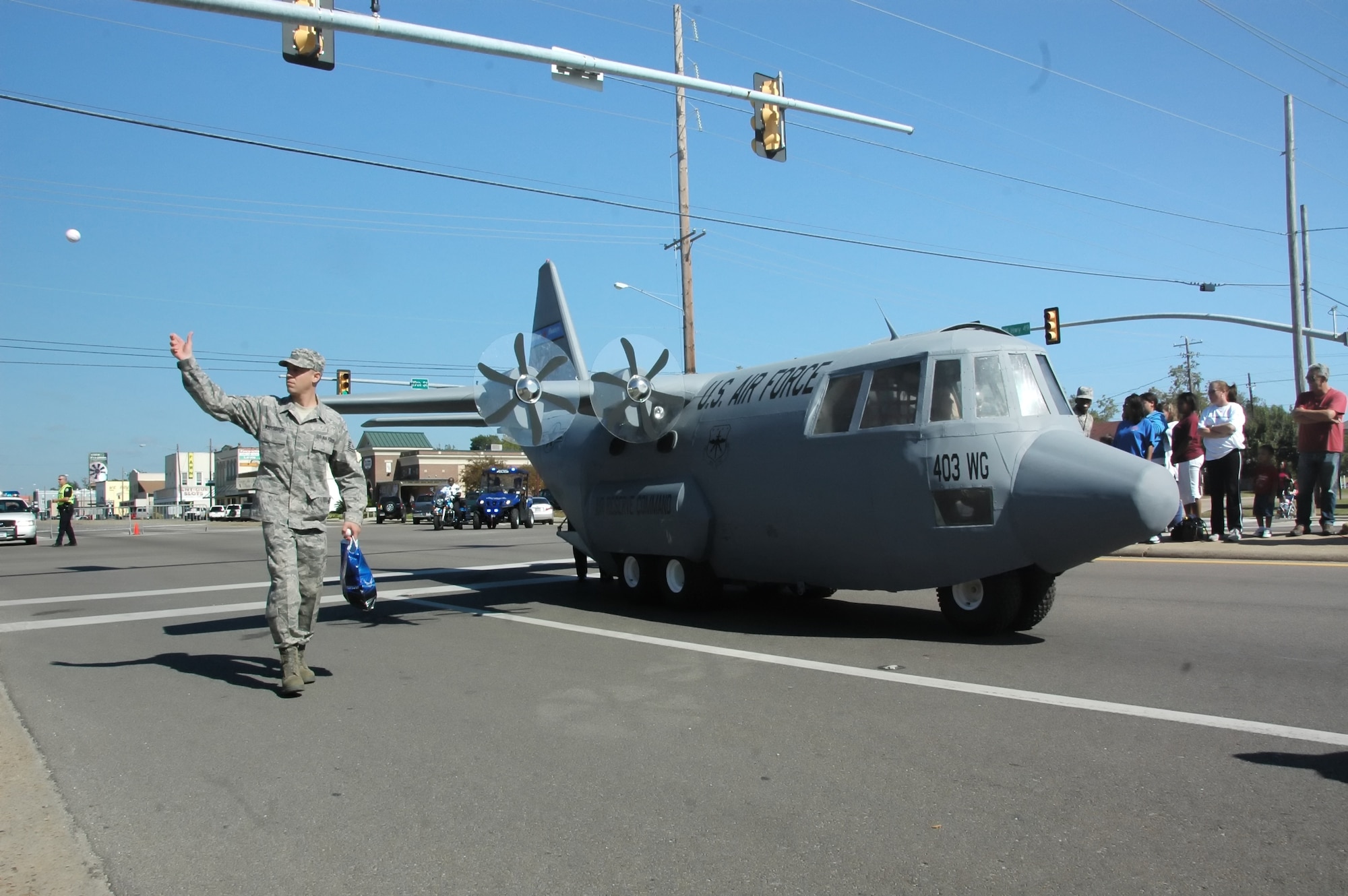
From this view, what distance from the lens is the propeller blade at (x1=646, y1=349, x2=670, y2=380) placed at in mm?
10008

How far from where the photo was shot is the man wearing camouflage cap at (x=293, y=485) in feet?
20.1

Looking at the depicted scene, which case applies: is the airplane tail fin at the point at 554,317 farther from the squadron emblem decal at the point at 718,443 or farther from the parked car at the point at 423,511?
the parked car at the point at 423,511

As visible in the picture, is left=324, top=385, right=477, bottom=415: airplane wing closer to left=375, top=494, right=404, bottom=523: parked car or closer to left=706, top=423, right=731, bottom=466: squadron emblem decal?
left=706, top=423, right=731, bottom=466: squadron emblem decal

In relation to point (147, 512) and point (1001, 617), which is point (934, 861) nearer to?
point (1001, 617)

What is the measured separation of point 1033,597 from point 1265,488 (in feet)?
31.4

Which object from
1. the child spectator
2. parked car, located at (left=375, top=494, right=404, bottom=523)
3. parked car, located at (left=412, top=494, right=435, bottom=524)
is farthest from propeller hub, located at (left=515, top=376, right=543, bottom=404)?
parked car, located at (left=375, top=494, right=404, bottom=523)

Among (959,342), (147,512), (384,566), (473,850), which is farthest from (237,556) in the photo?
(147,512)

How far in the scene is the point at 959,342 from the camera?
301 inches

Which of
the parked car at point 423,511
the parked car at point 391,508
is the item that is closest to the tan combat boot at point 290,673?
the parked car at point 423,511

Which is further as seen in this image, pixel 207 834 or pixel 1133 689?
pixel 1133 689

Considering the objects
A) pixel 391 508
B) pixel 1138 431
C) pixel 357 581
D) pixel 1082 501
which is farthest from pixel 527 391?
pixel 391 508

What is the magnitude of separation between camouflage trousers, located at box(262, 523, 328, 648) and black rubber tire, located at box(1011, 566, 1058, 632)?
523 cm

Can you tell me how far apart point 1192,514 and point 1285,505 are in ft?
55.7

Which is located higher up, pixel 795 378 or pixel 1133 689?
pixel 795 378
